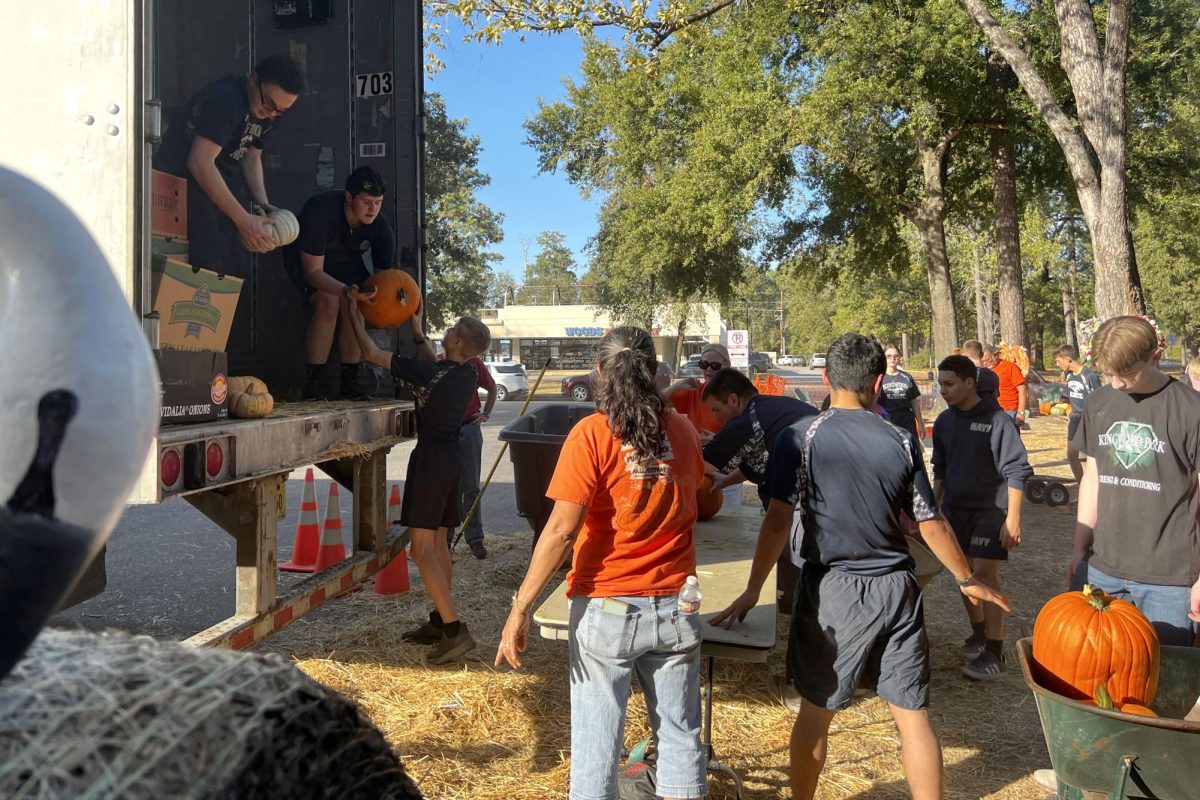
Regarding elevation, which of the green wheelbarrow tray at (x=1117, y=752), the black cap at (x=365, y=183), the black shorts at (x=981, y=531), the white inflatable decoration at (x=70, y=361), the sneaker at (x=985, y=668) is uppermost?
the black cap at (x=365, y=183)

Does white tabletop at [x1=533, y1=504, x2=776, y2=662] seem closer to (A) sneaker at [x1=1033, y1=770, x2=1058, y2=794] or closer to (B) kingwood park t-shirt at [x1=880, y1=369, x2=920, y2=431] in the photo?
(A) sneaker at [x1=1033, y1=770, x2=1058, y2=794]

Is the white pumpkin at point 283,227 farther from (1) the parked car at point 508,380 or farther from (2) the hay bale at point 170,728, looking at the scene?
(1) the parked car at point 508,380

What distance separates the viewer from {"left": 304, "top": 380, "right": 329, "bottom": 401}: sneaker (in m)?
5.47

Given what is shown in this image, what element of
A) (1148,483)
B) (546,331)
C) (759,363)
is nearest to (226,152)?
(1148,483)

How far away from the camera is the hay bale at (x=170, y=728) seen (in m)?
0.70

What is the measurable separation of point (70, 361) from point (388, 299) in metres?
5.02

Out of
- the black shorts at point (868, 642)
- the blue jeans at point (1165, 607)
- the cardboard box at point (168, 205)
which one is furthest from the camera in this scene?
the cardboard box at point (168, 205)

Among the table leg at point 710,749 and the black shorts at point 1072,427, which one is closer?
the table leg at point 710,749

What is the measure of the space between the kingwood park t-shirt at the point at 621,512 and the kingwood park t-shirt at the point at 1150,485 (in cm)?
198

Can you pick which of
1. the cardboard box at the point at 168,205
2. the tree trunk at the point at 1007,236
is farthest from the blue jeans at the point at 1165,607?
the tree trunk at the point at 1007,236

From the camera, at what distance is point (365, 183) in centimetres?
533

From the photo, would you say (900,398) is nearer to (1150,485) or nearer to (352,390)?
(1150,485)

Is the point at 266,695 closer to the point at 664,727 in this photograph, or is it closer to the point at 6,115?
the point at 664,727

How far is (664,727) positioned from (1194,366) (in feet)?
25.0
